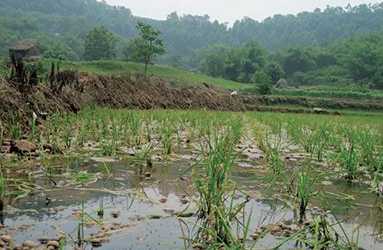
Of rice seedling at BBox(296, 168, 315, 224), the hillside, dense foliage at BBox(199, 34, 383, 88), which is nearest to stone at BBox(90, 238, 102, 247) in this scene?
rice seedling at BBox(296, 168, 315, 224)

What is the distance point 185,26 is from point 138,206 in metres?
145

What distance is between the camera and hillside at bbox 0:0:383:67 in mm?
105562

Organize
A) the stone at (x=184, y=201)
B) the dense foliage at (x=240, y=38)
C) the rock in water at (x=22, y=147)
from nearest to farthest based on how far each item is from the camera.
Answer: the stone at (x=184, y=201) → the rock in water at (x=22, y=147) → the dense foliage at (x=240, y=38)

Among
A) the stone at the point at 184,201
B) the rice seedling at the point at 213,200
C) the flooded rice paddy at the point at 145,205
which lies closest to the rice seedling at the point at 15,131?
the flooded rice paddy at the point at 145,205

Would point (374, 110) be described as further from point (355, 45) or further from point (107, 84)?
point (355, 45)

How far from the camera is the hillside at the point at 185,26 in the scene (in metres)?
106

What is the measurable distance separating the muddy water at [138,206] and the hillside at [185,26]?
85969mm

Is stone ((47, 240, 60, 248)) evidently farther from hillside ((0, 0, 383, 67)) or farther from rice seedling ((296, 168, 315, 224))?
hillside ((0, 0, 383, 67))

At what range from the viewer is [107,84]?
1828cm

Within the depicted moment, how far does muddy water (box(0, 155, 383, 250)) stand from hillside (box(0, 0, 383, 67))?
8597cm

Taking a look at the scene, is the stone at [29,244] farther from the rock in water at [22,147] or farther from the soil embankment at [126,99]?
the soil embankment at [126,99]

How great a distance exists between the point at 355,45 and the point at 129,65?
46243mm

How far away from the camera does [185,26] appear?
145625mm

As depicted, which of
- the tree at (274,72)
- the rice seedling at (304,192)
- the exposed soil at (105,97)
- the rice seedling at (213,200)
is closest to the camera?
the rice seedling at (213,200)
